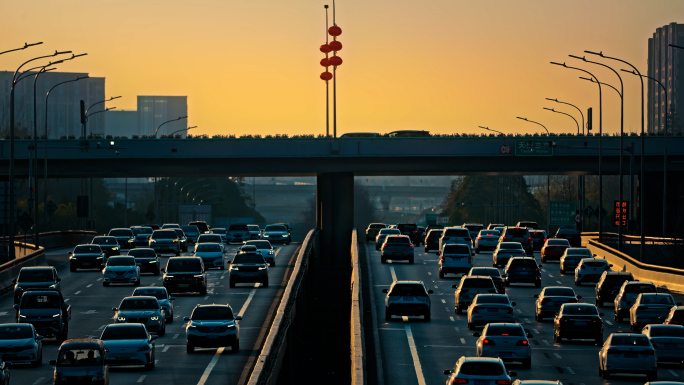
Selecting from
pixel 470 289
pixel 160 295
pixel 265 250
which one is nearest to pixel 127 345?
pixel 160 295

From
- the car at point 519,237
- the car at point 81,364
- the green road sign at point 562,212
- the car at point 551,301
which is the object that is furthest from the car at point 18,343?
the green road sign at point 562,212

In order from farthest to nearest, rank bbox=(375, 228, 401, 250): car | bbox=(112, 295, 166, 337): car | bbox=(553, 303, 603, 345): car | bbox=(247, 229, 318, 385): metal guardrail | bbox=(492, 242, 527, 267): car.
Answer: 1. bbox=(375, 228, 401, 250): car
2. bbox=(492, 242, 527, 267): car
3. bbox=(112, 295, 166, 337): car
4. bbox=(553, 303, 603, 345): car
5. bbox=(247, 229, 318, 385): metal guardrail

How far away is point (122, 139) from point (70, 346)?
6014 centimetres

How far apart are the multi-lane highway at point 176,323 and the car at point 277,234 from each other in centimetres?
1808

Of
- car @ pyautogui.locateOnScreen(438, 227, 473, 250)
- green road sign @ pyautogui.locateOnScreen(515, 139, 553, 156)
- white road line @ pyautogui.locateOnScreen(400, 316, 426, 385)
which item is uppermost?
green road sign @ pyautogui.locateOnScreen(515, 139, 553, 156)

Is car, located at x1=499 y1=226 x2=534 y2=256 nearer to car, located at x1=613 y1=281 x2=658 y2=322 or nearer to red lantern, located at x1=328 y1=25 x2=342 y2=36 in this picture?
red lantern, located at x1=328 y1=25 x2=342 y2=36

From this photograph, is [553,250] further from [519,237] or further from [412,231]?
[412,231]

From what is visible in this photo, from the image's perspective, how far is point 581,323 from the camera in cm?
4212

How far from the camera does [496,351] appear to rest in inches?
1403

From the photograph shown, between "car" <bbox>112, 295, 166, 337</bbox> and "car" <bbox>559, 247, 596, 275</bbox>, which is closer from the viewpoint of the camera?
"car" <bbox>112, 295, 166, 337</bbox>

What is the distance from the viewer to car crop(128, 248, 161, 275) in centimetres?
6712

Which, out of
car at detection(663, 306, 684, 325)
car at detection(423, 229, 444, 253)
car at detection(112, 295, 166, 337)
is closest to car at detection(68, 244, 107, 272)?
car at detection(423, 229, 444, 253)

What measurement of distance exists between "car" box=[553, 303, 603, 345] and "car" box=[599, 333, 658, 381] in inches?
300

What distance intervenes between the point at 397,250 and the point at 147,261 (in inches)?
590
